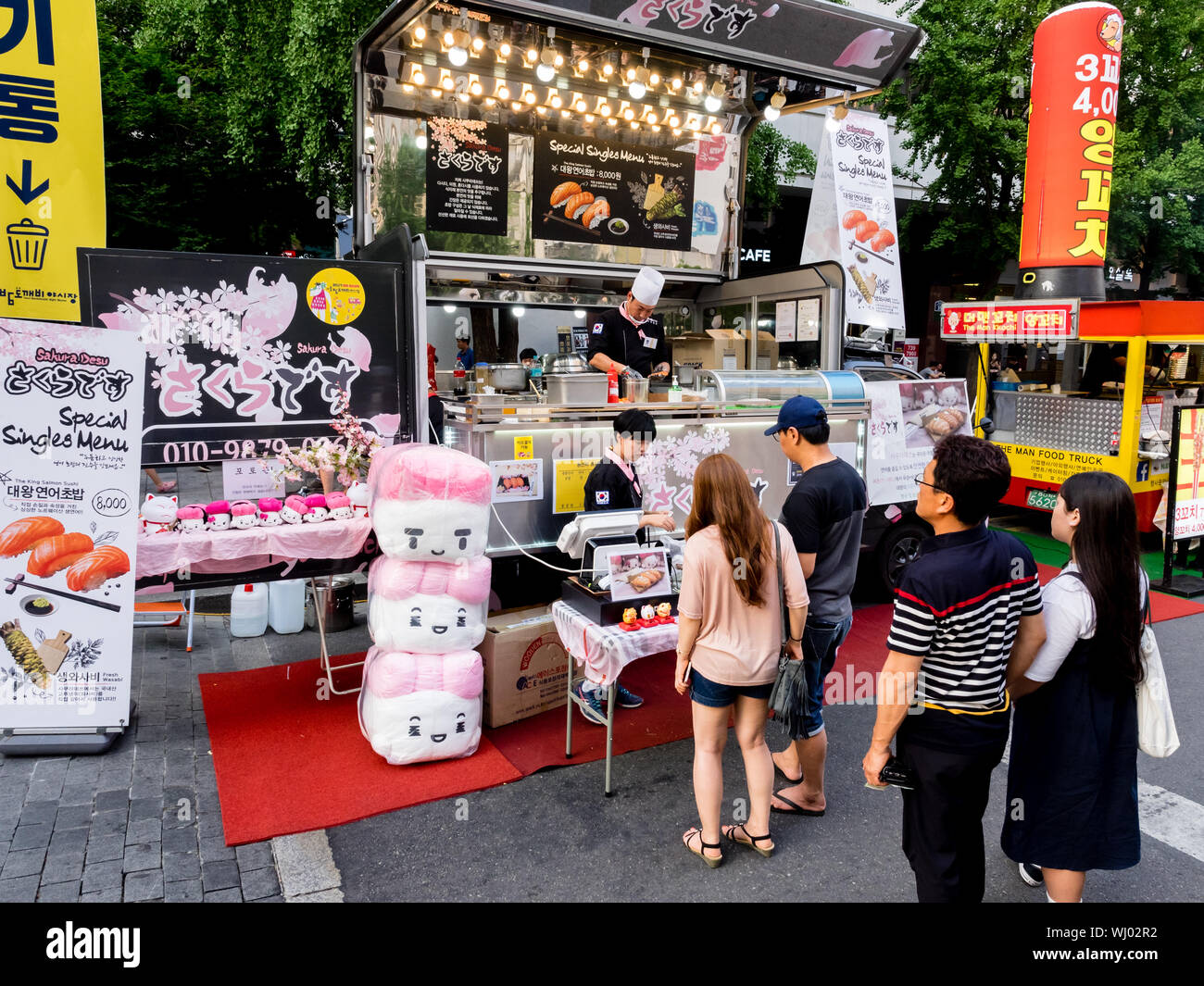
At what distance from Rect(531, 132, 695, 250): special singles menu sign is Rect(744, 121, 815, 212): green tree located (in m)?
3.71

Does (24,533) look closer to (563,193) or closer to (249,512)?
(249,512)

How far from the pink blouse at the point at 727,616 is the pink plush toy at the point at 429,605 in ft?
4.97

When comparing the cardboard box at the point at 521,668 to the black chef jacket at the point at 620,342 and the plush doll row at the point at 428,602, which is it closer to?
the plush doll row at the point at 428,602

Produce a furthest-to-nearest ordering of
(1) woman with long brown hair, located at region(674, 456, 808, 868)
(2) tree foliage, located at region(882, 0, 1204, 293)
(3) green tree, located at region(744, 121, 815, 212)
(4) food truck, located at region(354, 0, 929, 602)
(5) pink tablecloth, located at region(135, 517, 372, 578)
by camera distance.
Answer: (2) tree foliage, located at region(882, 0, 1204, 293), (3) green tree, located at region(744, 121, 815, 212), (4) food truck, located at region(354, 0, 929, 602), (5) pink tablecloth, located at region(135, 517, 372, 578), (1) woman with long brown hair, located at region(674, 456, 808, 868)

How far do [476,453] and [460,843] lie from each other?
2.69m

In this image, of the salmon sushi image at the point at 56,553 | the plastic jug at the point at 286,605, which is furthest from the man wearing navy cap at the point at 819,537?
the plastic jug at the point at 286,605

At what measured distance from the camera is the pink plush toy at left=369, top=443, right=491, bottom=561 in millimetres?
4344

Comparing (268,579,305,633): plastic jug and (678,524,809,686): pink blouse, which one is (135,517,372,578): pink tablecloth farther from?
(678,524,809,686): pink blouse

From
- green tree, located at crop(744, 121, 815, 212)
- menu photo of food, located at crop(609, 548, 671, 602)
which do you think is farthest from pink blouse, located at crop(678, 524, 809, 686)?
green tree, located at crop(744, 121, 815, 212)

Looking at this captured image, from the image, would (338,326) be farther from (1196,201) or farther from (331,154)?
(1196,201)

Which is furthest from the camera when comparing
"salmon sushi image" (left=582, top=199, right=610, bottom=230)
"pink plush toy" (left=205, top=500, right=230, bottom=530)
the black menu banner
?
"salmon sushi image" (left=582, top=199, right=610, bottom=230)

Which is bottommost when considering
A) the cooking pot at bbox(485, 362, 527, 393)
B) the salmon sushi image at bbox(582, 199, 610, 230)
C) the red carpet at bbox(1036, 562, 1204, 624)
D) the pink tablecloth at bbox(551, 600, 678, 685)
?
the red carpet at bbox(1036, 562, 1204, 624)

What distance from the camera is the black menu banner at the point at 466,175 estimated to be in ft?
26.5
